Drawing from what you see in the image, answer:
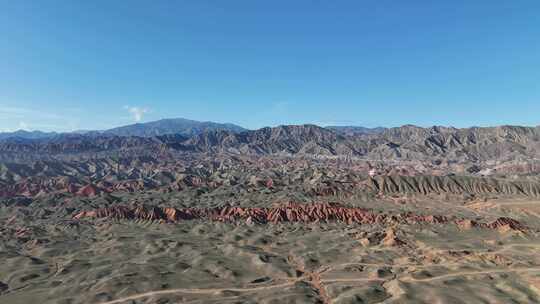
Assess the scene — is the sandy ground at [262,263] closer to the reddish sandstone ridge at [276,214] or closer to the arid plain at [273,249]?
the arid plain at [273,249]

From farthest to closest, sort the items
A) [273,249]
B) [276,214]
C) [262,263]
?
[276,214] → [273,249] → [262,263]

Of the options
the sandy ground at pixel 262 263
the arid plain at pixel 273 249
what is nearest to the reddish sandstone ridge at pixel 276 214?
the arid plain at pixel 273 249

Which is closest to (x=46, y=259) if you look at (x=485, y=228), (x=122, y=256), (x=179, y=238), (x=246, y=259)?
(x=122, y=256)

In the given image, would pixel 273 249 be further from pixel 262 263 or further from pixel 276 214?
pixel 276 214

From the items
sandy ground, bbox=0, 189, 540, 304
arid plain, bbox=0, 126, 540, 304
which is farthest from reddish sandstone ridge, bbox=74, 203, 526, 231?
sandy ground, bbox=0, 189, 540, 304

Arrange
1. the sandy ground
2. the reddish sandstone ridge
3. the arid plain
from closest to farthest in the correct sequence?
the sandy ground → the arid plain → the reddish sandstone ridge

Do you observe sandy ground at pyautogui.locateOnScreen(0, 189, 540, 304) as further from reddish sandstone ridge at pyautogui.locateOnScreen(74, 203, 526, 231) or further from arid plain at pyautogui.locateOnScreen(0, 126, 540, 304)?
reddish sandstone ridge at pyautogui.locateOnScreen(74, 203, 526, 231)

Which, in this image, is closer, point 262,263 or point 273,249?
point 262,263

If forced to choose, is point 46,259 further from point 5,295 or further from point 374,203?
point 374,203

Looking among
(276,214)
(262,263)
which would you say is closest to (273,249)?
(262,263)
